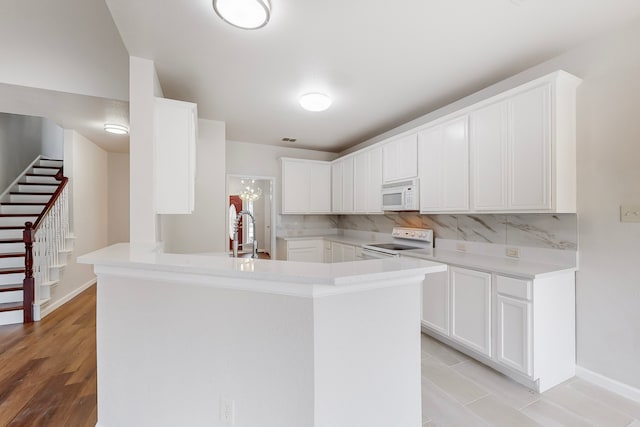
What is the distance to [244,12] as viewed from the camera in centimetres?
163

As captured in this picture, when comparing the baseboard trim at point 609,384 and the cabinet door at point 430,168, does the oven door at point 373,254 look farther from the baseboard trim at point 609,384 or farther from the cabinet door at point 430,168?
the baseboard trim at point 609,384

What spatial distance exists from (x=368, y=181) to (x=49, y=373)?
4.01m

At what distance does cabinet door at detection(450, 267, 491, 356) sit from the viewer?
2.25 m

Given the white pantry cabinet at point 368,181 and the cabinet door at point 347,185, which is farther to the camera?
the cabinet door at point 347,185

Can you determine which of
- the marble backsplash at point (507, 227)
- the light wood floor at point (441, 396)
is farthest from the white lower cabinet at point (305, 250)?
the light wood floor at point (441, 396)

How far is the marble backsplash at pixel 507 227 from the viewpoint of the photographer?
2.25m

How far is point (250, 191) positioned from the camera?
25.9ft

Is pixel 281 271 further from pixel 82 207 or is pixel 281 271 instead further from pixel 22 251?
pixel 82 207

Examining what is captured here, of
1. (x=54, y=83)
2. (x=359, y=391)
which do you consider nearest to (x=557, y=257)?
(x=359, y=391)

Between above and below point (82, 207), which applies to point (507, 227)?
below

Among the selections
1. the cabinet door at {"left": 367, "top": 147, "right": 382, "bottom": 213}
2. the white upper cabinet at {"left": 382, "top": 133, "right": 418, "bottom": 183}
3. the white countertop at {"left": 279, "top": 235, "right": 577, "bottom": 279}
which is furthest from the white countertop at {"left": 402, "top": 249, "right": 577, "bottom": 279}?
the cabinet door at {"left": 367, "top": 147, "right": 382, "bottom": 213}

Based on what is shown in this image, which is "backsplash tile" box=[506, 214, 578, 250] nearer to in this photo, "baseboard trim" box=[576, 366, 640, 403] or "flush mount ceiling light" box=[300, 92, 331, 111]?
"baseboard trim" box=[576, 366, 640, 403]

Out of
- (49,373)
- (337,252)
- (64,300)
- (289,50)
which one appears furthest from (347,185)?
(64,300)

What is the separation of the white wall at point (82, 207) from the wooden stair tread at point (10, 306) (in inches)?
9.6
